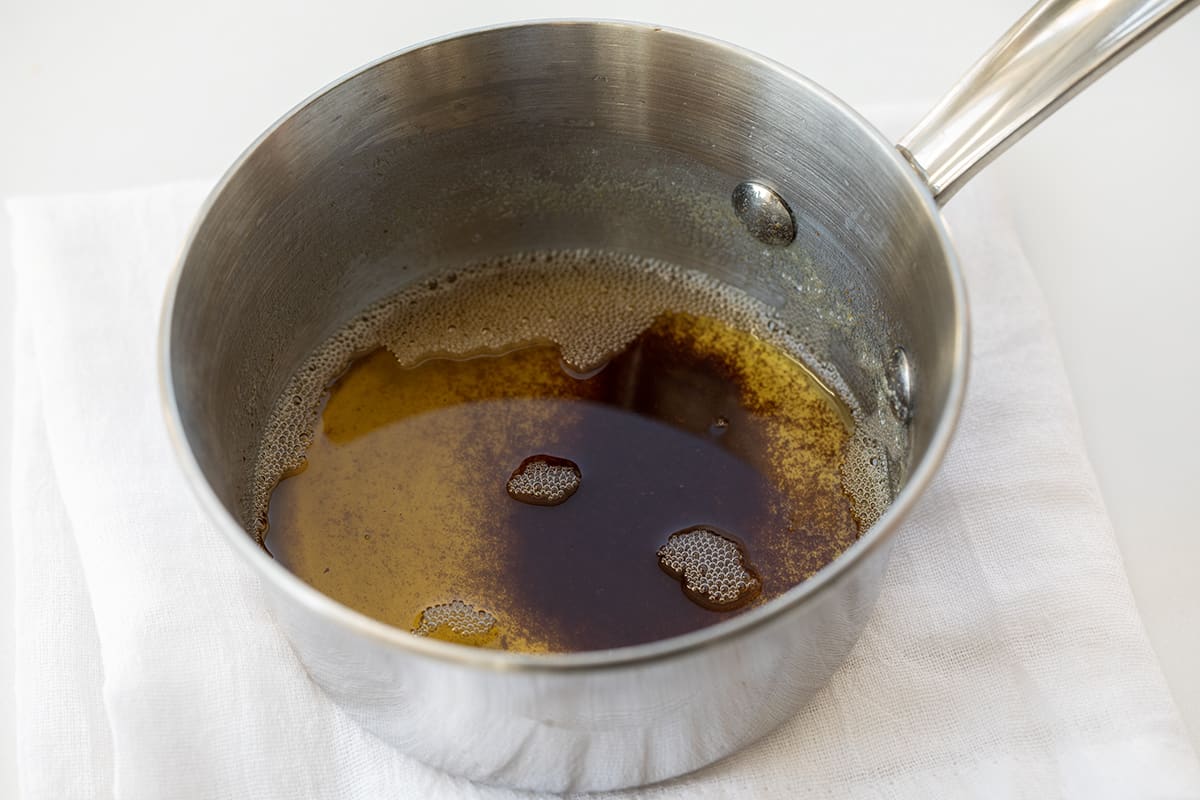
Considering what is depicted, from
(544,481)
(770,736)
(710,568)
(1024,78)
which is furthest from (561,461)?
(1024,78)

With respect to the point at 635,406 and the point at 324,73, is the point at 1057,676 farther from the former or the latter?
the point at 324,73

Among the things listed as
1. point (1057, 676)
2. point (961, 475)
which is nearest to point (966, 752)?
point (1057, 676)

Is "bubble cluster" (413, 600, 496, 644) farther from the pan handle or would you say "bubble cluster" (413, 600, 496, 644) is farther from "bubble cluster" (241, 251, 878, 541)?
the pan handle

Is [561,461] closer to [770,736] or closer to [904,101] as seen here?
[770,736]

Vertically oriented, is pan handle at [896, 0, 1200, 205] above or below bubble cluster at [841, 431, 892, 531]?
above

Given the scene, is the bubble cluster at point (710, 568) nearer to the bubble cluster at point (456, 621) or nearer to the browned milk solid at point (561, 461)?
the browned milk solid at point (561, 461)

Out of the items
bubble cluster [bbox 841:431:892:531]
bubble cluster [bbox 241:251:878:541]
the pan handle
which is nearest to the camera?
the pan handle

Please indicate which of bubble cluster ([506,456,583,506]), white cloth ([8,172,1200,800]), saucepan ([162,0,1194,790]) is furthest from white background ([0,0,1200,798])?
bubble cluster ([506,456,583,506])
